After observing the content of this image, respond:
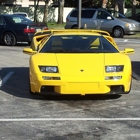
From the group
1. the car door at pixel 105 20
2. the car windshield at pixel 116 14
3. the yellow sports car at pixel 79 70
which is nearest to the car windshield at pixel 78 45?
the yellow sports car at pixel 79 70

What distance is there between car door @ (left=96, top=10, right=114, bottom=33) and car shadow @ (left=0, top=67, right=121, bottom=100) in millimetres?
14093

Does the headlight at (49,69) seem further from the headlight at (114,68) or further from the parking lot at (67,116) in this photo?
the headlight at (114,68)

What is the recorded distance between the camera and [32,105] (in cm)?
869

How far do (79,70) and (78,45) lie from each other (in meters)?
1.21

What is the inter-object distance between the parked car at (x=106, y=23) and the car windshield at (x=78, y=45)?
16.6 metres

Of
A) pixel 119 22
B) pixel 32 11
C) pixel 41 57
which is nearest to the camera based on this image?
pixel 41 57

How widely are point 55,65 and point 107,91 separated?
3.50ft

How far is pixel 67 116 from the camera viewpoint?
25.5 ft

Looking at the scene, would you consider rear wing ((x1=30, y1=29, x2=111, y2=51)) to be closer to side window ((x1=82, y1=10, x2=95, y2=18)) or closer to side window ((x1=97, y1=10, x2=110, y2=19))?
side window ((x1=97, y1=10, x2=110, y2=19))

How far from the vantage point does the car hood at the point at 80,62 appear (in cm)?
884

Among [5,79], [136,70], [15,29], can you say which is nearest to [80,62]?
[5,79]

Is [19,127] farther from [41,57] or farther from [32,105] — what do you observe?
[41,57]

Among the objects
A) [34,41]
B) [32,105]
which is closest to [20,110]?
[32,105]

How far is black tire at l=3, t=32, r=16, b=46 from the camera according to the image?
20812 mm
